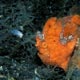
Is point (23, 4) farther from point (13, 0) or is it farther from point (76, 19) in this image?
point (76, 19)

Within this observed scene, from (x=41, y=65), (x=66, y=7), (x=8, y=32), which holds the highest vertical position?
(x=66, y=7)

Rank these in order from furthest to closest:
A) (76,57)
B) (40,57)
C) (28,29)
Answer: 1. (28,29)
2. (40,57)
3. (76,57)

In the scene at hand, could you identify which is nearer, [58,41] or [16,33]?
[58,41]

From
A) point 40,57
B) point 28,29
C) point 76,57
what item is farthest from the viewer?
point 28,29

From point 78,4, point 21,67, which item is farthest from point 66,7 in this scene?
point 21,67

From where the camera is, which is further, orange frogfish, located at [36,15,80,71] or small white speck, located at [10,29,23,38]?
small white speck, located at [10,29,23,38]

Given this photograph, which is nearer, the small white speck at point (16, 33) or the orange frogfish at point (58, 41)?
the orange frogfish at point (58, 41)

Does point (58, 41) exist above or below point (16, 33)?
below

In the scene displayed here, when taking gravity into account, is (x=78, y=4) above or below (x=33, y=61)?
above
